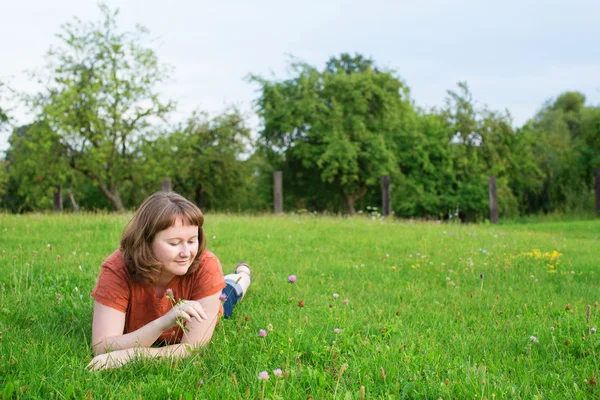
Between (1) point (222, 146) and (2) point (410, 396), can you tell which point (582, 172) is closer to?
(1) point (222, 146)

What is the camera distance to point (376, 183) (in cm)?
3056

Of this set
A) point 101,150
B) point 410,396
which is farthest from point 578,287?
point 101,150

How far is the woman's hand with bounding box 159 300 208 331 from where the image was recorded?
289 cm

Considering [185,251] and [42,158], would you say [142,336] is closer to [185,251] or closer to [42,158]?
[185,251]

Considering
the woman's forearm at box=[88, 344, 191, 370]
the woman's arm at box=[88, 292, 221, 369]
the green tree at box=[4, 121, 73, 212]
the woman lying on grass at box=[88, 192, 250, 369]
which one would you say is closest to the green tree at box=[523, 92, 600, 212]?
the green tree at box=[4, 121, 73, 212]

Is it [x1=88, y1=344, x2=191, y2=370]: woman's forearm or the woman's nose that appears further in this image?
the woman's nose

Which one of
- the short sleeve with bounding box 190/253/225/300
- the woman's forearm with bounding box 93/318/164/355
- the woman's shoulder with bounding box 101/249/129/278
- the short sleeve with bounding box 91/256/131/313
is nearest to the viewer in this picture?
the woman's forearm with bounding box 93/318/164/355

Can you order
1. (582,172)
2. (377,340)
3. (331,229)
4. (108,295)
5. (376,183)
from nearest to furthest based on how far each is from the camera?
1. (108,295)
2. (377,340)
3. (331,229)
4. (582,172)
5. (376,183)

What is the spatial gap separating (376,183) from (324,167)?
3.25m

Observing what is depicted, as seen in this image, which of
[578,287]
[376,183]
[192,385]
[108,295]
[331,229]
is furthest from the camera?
[376,183]

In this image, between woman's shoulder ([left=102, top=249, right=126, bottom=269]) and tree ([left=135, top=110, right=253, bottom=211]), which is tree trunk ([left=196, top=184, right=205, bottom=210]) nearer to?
tree ([left=135, top=110, right=253, bottom=211])

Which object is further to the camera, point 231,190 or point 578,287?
point 231,190

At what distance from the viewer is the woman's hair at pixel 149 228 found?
3.22 m

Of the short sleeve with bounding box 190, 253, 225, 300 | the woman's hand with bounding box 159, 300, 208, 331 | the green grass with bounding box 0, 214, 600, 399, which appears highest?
the short sleeve with bounding box 190, 253, 225, 300
